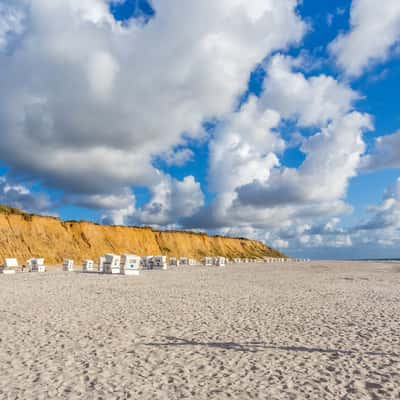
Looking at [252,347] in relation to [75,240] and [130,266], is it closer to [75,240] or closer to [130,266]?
[130,266]

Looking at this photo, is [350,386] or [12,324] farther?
[12,324]

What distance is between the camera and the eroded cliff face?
43.7m

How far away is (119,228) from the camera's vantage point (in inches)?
2493

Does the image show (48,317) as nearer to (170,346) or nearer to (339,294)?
(170,346)

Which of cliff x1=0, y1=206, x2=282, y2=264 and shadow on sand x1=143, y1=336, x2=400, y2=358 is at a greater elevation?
cliff x1=0, y1=206, x2=282, y2=264

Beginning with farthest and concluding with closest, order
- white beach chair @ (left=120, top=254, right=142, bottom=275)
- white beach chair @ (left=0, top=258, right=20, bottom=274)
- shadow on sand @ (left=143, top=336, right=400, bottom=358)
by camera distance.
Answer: white beach chair @ (left=0, top=258, right=20, bottom=274), white beach chair @ (left=120, top=254, right=142, bottom=275), shadow on sand @ (left=143, top=336, right=400, bottom=358)

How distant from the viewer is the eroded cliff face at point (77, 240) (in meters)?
43.7

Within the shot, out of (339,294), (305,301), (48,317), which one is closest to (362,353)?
(305,301)

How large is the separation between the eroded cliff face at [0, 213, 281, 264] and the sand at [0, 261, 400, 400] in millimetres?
34264

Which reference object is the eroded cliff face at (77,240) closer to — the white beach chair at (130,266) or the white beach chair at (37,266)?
the white beach chair at (37,266)

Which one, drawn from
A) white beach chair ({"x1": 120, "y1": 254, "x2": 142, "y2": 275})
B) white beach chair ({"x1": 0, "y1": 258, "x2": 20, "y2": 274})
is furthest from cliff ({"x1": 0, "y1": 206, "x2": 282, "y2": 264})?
white beach chair ({"x1": 120, "y1": 254, "x2": 142, "y2": 275})

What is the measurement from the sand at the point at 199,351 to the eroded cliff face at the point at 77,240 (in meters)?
34.3

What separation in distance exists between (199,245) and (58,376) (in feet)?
265

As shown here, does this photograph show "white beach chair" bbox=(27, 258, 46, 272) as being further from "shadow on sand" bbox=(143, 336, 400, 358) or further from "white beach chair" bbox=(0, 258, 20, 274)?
"shadow on sand" bbox=(143, 336, 400, 358)
